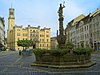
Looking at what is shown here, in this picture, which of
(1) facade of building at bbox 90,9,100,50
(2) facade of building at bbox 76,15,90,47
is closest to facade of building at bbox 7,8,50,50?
(2) facade of building at bbox 76,15,90,47

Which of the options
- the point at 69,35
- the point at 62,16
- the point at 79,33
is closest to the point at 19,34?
the point at 69,35

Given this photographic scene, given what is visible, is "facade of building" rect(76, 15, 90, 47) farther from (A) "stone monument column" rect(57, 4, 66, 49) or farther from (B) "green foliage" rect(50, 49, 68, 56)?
(B) "green foliage" rect(50, 49, 68, 56)

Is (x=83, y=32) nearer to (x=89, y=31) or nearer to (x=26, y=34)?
(x=89, y=31)

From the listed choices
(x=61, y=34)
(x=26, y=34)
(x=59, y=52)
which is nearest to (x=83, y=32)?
(x=61, y=34)

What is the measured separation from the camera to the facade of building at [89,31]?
7071 cm

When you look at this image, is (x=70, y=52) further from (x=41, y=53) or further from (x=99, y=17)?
(x=99, y=17)

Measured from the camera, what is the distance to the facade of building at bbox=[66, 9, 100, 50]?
70.7 m

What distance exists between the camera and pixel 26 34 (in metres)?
146

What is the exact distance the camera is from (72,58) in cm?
1820

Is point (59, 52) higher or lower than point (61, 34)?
lower

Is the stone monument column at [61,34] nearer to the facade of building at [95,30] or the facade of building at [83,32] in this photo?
the facade of building at [95,30]

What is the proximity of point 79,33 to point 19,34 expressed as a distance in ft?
195

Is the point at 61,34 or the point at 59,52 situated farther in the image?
the point at 61,34

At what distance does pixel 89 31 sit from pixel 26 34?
73179mm
